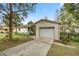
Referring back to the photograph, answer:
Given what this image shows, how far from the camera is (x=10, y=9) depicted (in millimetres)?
4113

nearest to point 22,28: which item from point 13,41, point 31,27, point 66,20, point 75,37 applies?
point 31,27

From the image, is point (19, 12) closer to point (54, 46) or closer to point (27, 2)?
point (27, 2)

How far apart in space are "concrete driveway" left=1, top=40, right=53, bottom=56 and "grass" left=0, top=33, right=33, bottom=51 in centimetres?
7

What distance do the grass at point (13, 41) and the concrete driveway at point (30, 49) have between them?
7 cm

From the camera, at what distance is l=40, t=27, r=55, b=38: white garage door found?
4.18m

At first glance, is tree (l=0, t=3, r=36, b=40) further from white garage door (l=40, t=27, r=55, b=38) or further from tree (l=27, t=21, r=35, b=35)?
white garage door (l=40, t=27, r=55, b=38)

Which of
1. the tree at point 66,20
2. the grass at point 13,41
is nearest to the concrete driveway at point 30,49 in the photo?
the grass at point 13,41

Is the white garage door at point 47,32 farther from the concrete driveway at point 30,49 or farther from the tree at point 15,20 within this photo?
the tree at point 15,20

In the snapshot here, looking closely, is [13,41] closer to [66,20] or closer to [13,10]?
[13,10]

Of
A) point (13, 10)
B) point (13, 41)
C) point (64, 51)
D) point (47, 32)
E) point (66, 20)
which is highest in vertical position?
point (13, 10)

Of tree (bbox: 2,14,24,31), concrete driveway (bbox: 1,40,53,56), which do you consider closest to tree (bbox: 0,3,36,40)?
tree (bbox: 2,14,24,31)

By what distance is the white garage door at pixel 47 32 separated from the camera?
4184 mm

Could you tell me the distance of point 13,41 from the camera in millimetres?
4148

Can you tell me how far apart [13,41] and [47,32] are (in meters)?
0.66
